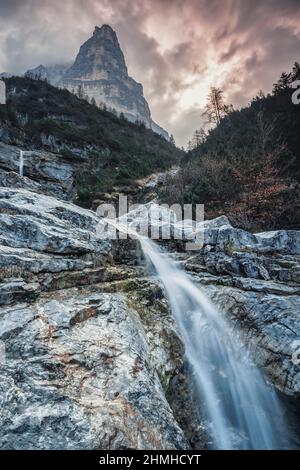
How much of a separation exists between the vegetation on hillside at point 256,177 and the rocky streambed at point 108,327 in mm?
3657

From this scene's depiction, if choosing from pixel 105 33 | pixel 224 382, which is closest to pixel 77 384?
pixel 224 382

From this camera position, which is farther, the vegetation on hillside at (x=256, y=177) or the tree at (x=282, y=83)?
the tree at (x=282, y=83)

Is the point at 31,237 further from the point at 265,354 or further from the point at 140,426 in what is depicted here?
the point at 265,354

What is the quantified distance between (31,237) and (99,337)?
2876mm

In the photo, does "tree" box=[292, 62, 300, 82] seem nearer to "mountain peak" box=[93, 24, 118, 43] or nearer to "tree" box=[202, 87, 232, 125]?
"tree" box=[202, 87, 232, 125]

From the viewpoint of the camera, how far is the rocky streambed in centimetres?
325

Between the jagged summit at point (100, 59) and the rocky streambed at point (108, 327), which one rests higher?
the jagged summit at point (100, 59)

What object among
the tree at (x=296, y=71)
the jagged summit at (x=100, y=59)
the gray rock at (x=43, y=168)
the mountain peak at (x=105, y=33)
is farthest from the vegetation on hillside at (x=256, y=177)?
the mountain peak at (x=105, y=33)

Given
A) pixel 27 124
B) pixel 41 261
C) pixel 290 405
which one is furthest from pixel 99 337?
pixel 27 124

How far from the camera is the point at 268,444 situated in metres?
4.72

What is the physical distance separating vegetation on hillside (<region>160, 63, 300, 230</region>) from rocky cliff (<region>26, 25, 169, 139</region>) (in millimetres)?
121170

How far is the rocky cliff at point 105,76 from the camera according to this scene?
13825cm

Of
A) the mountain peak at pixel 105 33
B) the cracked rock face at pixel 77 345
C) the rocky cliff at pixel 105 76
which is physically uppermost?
the mountain peak at pixel 105 33

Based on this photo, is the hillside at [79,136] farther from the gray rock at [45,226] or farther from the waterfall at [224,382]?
the waterfall at [224,382]
